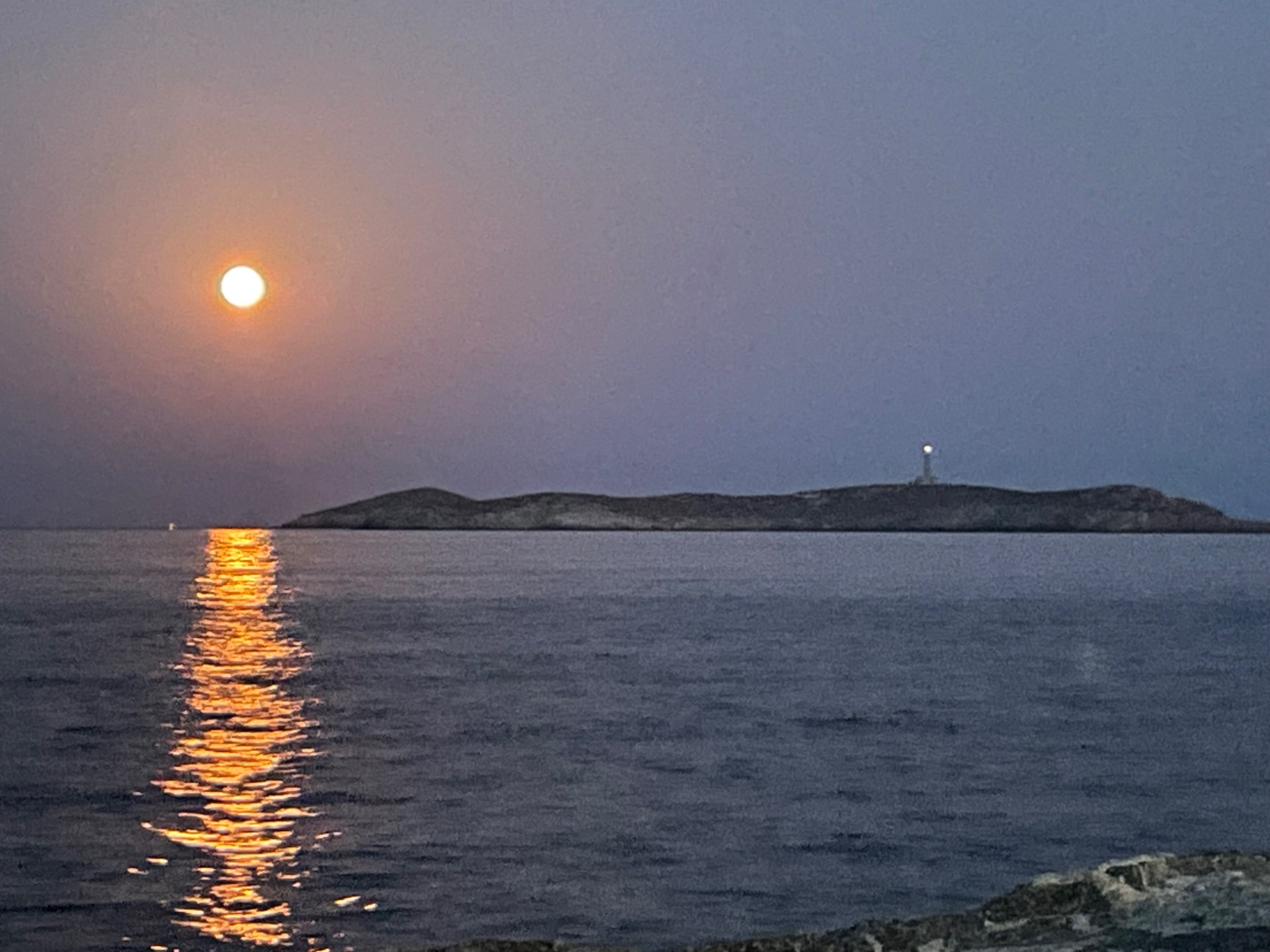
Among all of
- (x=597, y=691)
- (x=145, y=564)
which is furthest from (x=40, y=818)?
A: (x=145, y=564)

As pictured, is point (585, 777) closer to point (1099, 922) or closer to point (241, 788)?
point (241, 788)

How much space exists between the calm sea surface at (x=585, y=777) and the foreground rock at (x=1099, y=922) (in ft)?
24.2

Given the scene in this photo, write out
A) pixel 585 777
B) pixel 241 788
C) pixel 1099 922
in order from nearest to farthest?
pixel 1099 922 → pixel 241 788 → pixel 585 777

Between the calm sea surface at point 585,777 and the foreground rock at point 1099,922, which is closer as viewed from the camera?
the foreground rock at point 1099,922

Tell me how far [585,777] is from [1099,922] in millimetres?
19372

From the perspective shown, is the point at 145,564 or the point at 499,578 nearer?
the point at 499,578

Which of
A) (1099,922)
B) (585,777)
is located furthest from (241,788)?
(1099,922)

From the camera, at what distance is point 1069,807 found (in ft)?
86.1

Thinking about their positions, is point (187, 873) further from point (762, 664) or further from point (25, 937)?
point (762, 664)

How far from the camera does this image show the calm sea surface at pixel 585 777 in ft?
63.6

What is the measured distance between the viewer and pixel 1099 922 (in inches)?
408

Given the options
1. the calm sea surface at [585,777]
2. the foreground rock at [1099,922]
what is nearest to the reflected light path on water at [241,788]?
the calm sea surface at [585,777]

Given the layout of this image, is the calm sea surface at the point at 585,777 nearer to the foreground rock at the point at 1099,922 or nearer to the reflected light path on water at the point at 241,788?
the reflected light path on water at the point at 241,788

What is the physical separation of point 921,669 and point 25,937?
1589 inches
